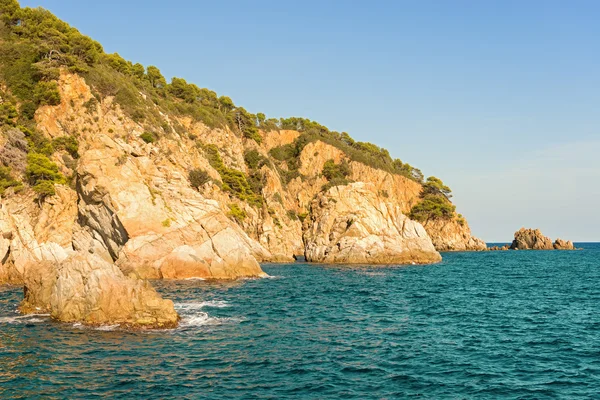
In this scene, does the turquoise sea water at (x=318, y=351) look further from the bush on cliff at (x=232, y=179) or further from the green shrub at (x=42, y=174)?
the bush on cliff at (x=232, y=179)

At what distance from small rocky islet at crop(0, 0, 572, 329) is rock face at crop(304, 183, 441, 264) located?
0.24m

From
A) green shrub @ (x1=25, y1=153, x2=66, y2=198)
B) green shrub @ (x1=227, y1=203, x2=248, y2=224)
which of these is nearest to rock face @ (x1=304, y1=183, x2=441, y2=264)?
green shrub @ (x1=227, y1=203, x2=248, y2=224)

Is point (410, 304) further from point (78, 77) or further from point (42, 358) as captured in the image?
point (78, 77)

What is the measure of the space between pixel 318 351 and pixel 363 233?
60716mm

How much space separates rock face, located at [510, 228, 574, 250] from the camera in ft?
540

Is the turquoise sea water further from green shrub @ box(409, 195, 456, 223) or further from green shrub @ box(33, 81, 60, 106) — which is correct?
green shrub @ box(409, 195, 456, 223)

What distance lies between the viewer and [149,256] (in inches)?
1997

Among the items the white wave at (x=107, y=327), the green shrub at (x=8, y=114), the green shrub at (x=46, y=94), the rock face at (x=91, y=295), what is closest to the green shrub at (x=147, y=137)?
the green shrub at (x=46, y=94)

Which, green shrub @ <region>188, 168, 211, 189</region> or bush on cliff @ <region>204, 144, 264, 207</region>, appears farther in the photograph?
bush on cliff @ <region>204, 144, 264, 207</region>

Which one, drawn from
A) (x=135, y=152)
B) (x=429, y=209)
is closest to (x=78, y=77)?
(x=135, y=152)

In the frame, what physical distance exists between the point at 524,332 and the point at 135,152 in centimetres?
4872

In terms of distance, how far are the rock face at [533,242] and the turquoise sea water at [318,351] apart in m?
135

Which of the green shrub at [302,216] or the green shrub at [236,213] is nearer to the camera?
the green shrub at [236,213]

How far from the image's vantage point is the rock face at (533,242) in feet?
540
